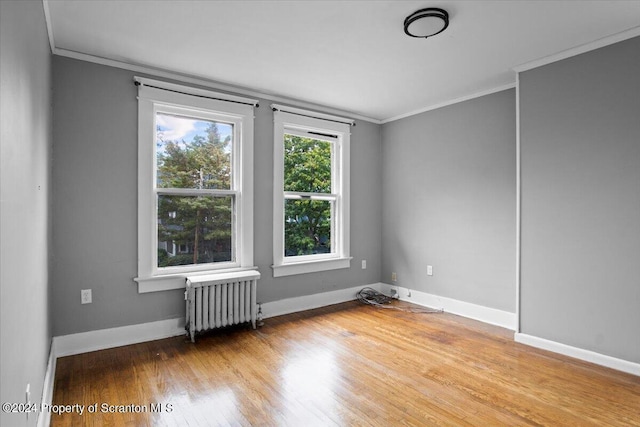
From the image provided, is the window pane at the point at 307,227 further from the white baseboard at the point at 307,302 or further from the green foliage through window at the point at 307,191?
the white baseboard at the point at 307,302

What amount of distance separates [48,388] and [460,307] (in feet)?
12.8

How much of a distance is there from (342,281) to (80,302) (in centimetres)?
293

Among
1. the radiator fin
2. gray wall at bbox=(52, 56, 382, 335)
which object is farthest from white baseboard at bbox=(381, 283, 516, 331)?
gray wall at bbox=(52, 56, 382, 335)

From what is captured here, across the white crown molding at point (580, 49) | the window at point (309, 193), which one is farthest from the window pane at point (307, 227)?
the white crown molding at point (580, 49)

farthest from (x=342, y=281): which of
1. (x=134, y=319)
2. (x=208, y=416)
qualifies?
(x=208, y=416)

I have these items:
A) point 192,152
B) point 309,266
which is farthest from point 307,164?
point 192,152

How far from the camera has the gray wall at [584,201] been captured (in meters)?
2.67

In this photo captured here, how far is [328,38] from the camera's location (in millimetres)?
2742

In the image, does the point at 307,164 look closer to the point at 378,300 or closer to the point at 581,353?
the point at 378,300

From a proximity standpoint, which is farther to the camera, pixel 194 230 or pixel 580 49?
pixel 194 230

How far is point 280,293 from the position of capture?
4152 millimetres

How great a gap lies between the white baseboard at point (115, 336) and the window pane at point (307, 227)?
1.51 m

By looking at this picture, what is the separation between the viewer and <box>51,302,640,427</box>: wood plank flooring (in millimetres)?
2111

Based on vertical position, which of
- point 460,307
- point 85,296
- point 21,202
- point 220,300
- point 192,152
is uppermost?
point 192,152
